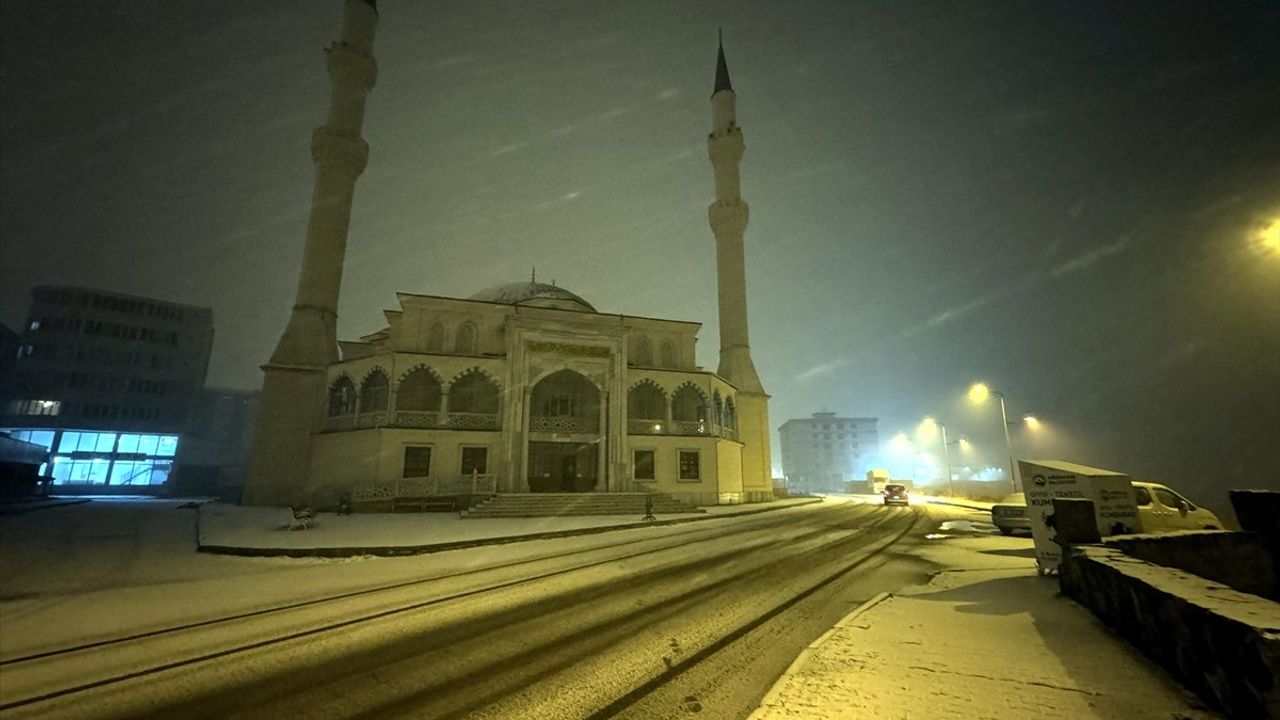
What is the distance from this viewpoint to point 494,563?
30.5ft

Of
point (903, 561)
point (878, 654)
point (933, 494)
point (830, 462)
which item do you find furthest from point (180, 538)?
point (830, 462)

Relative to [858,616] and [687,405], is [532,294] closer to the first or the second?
[687,405]

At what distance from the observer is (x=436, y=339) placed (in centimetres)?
2788

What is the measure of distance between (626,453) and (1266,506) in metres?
21.5

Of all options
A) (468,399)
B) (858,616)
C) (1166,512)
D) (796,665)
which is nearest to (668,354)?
(468,399)

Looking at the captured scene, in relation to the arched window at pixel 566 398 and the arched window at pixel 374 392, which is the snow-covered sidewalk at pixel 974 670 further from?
the arched window at pixel 374 392

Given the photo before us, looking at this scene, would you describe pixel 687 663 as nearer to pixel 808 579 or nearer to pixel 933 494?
pixel 808 579

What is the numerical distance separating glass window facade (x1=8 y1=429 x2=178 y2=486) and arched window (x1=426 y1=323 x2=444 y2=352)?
4242 centimetres

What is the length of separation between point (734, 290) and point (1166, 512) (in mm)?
28496

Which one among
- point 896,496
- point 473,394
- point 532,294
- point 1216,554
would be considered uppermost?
point 532,294

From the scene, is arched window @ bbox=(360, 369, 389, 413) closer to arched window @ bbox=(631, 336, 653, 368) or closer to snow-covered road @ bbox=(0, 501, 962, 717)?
snow-covered road @ bbox=(0, 501, 962, 717)

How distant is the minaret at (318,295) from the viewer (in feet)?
79.5

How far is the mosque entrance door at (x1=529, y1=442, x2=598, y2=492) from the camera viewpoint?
26.4 m

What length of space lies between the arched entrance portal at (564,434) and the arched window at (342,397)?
909cm
